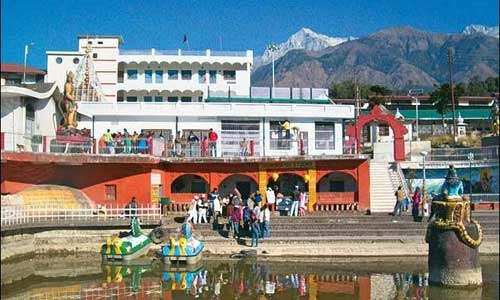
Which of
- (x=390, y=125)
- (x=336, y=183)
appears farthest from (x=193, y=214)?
(x=390, y=125)

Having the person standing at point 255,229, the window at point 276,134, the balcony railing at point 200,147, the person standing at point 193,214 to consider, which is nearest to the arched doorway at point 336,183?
the balcony railing at point 200,147

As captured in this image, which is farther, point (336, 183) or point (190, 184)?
point (336, 183)

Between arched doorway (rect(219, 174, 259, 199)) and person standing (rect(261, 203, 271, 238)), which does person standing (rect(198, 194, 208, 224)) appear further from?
arched doorway (rect(219, 174, 259, 199))

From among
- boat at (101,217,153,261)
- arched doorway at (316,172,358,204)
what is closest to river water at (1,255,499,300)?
boat at (101,217,153,261)

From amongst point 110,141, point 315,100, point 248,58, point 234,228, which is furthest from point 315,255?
point 248,58

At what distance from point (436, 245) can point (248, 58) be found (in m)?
46.8

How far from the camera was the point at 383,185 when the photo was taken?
31.8 m

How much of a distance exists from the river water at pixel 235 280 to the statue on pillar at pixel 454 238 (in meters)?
0.40

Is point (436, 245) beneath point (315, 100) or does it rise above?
beneath

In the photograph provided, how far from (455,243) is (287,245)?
1343 centimetres

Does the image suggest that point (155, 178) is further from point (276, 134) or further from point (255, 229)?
point (276, 134)

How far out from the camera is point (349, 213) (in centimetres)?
2980

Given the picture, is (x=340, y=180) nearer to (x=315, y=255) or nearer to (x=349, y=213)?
(x=349, y=213)

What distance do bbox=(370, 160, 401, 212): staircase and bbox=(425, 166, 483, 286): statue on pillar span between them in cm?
1895
